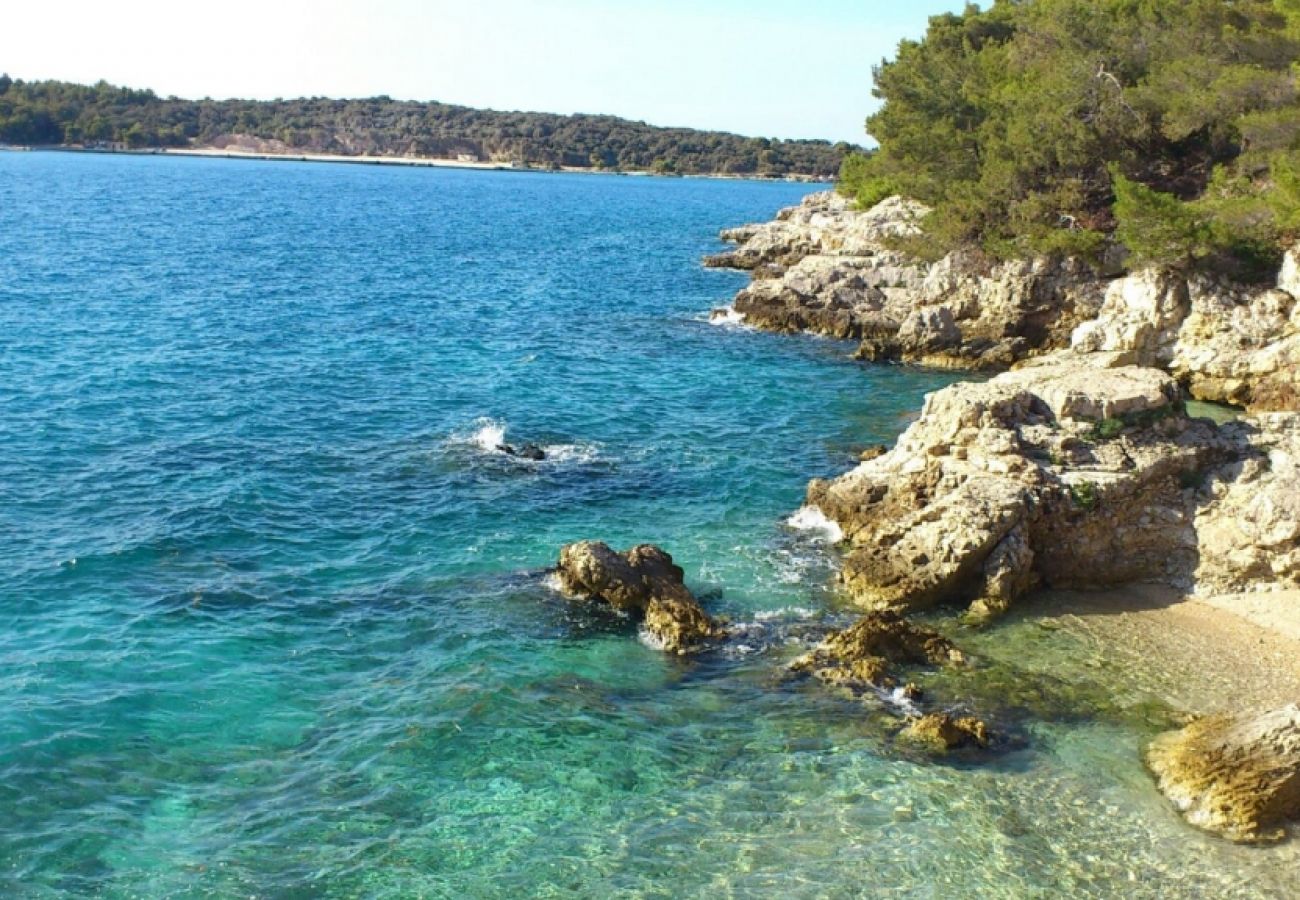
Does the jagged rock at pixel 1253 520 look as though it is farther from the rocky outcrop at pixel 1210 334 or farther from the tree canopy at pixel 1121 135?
the tree canopy at pixel 1121 135

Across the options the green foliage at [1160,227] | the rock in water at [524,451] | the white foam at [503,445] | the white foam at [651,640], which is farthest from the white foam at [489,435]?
the green foliage at [1160,227]

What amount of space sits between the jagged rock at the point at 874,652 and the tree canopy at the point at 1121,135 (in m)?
23.7

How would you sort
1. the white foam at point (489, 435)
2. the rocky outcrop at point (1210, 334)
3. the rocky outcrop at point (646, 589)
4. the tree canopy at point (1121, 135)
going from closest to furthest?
the rocky outcrop at point (646, 589), the white foam at point (489, 435), the rocky outcrop at point (1210, 334), the tree canopy at point (1121, 135)

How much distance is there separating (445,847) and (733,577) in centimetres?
1020

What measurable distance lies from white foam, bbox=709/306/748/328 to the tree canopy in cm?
983

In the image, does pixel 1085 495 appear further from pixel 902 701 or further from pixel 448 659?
pixel 448 659

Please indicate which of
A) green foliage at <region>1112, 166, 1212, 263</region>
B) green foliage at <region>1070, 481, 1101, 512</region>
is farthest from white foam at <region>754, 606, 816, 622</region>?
green foliage at <region>1112, 166, 1212, 263</region>

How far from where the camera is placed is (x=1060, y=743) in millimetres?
17078

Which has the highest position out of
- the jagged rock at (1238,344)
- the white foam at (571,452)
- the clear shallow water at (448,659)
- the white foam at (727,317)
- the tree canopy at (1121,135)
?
the tree canopy at (1121,135)

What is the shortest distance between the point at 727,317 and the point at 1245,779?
40.8 metres

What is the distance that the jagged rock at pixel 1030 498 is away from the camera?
71.5 ft

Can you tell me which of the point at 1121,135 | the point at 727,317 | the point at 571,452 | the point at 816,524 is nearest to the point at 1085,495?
the point at 816,524

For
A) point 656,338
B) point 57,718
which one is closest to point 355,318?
point 656,338

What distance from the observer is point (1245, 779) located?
1510 cm
